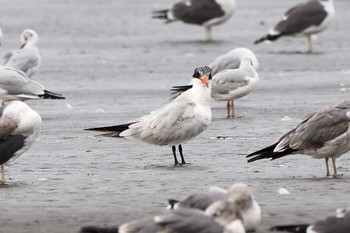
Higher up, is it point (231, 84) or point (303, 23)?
point (303, 23)

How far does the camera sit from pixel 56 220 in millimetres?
8266

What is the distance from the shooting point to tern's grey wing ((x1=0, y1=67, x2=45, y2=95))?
47.3 ft

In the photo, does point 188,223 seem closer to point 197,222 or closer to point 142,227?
point 197,222

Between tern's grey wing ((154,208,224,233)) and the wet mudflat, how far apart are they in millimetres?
1335

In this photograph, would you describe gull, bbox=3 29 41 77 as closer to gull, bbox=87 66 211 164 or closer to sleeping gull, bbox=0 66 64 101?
sleeping gull, bbox=0 66 64 101

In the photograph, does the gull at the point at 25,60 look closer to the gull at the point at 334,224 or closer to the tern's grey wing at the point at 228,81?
the tern's grey wing at the point at 228,81

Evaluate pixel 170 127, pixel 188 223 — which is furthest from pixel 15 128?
pixel 188 223

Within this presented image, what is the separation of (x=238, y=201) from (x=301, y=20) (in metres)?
15.4

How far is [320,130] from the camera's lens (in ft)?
32.9

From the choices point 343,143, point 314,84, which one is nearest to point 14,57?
point 314,84

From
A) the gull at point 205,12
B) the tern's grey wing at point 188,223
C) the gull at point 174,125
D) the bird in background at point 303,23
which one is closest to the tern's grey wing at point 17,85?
the gull at point 174,125

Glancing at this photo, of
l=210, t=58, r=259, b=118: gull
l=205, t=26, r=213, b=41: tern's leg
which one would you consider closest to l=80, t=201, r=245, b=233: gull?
l=210, t=58, r=259, b=118: gull

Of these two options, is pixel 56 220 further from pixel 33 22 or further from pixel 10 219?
pixel 33 22

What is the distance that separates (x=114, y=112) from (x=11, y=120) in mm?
5457
